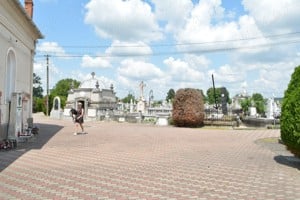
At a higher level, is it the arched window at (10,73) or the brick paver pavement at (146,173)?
the arched window at (10,73)

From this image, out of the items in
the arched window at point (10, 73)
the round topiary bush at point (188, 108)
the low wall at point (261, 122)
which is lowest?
the low wall at point (261, 122)

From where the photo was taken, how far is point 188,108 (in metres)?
27.8

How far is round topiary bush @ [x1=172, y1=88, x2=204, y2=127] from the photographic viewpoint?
90.9 ft

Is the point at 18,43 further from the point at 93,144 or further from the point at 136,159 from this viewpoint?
the point at 136,159

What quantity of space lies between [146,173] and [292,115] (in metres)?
4.02

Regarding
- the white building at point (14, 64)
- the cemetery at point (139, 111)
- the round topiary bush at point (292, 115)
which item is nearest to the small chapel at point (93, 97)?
the cemetery at point (139, 111)

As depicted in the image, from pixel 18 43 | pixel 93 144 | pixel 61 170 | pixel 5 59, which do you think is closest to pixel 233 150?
pixel 93 144

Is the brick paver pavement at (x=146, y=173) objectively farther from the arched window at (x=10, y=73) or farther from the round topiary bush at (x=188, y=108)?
the round topiary bush at (x=188, y=108)

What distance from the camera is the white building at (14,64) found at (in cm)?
1526

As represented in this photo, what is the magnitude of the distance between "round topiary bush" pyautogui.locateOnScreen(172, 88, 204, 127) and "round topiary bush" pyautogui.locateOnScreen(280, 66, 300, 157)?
17.3 metres

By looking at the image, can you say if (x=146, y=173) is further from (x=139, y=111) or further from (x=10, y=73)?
(x=139, y=111)

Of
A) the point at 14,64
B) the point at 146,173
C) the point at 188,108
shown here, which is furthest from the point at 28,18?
the point at 188,108

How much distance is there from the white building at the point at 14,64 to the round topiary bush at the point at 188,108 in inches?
446

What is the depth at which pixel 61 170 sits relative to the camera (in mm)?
9062
